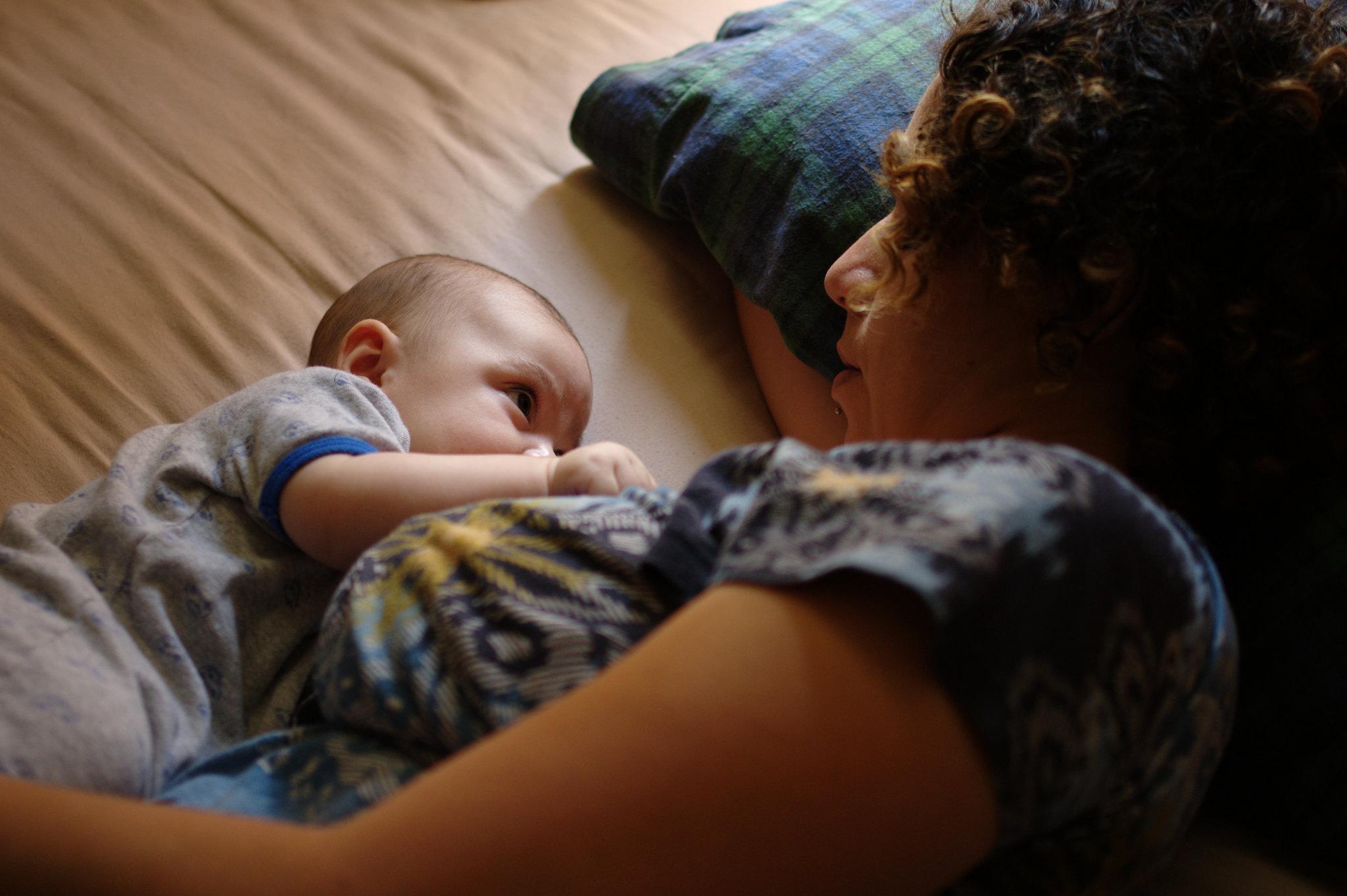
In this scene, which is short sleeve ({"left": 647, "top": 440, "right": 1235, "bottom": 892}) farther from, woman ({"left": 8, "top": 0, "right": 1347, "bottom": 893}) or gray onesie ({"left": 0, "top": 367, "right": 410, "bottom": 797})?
gray onesie ({"left": 0, "top": 367, "right": 410, "bottom": 797})

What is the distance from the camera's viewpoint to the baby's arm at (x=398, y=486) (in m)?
0.88

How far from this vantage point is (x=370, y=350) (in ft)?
3.67

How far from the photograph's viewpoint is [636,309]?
56.8 inches

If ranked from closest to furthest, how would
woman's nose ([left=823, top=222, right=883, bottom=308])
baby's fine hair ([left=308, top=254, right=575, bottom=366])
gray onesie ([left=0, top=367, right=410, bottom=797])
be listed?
1. gray onesie ([left=0, top=367, right=410, bottom=797])
2. woman's nose ([left=823, top=222, right=883, bottom=308])
3. baby's fine hair ([left=308, top=254, right=575, bottom=366])

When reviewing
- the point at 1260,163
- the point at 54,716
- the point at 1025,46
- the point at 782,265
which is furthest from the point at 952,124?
the point at 54,716

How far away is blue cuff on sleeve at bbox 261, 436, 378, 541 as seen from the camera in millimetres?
894

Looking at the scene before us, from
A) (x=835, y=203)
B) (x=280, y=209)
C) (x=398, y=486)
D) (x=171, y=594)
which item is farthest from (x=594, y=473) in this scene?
(x=280, y=209)

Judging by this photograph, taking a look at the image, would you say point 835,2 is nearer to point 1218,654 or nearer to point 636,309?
point 636,309

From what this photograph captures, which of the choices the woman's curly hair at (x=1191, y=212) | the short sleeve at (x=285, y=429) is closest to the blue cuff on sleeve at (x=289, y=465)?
the short sleeve at (x=285, y=429)

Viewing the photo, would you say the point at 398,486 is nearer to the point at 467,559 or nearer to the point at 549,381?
the point at 467,559

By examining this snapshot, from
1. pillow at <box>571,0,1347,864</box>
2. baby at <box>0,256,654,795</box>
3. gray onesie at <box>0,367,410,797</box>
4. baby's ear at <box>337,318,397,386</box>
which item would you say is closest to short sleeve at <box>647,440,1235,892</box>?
pillow at <box>571,0,1347,864</box>

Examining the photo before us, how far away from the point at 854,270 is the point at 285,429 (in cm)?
58

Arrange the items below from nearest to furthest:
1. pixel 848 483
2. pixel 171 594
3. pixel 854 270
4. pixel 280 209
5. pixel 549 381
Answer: pixel 848 483 < pixel 171 594 < pixel 854 270 < pixel 549 381 < pixel 280 209

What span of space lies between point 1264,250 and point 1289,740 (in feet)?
1.23
